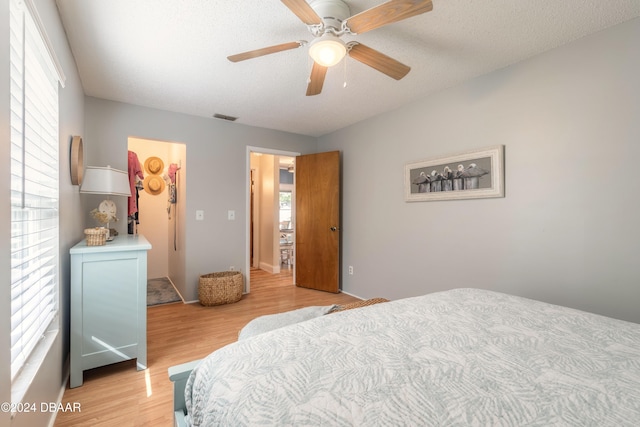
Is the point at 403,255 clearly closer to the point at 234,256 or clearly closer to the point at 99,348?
the point at 234,256

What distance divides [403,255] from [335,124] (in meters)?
1.92

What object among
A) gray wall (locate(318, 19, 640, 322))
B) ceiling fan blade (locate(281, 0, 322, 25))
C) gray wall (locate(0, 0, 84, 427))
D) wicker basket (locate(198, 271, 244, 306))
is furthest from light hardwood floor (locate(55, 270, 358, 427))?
ceiling fan blade (locate(281, 0, 322, 25))

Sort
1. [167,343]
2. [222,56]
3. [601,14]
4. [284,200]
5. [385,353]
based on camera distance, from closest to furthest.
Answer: [385,353] < [601,14] < [222,56] < [167,343] < [284,200]

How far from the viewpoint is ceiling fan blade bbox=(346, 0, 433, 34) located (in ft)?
4.26

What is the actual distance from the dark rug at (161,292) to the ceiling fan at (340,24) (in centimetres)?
306

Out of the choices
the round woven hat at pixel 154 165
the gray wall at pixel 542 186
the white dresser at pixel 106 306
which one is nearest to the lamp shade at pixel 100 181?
the white dresser at pixel 106 306

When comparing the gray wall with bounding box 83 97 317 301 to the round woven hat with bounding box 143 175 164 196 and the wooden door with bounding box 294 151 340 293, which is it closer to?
the wooden door with bounding box 294 151 340 293

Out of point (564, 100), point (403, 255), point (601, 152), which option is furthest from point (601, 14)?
point (403, 255)

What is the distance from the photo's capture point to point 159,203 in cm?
483

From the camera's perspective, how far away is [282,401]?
26.9 inches

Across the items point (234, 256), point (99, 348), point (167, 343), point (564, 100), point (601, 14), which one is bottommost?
point (167, 343)

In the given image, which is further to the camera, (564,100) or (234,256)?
(234,256)

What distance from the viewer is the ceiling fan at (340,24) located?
134 cm

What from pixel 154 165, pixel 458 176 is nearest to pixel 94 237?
pixel 458 176
